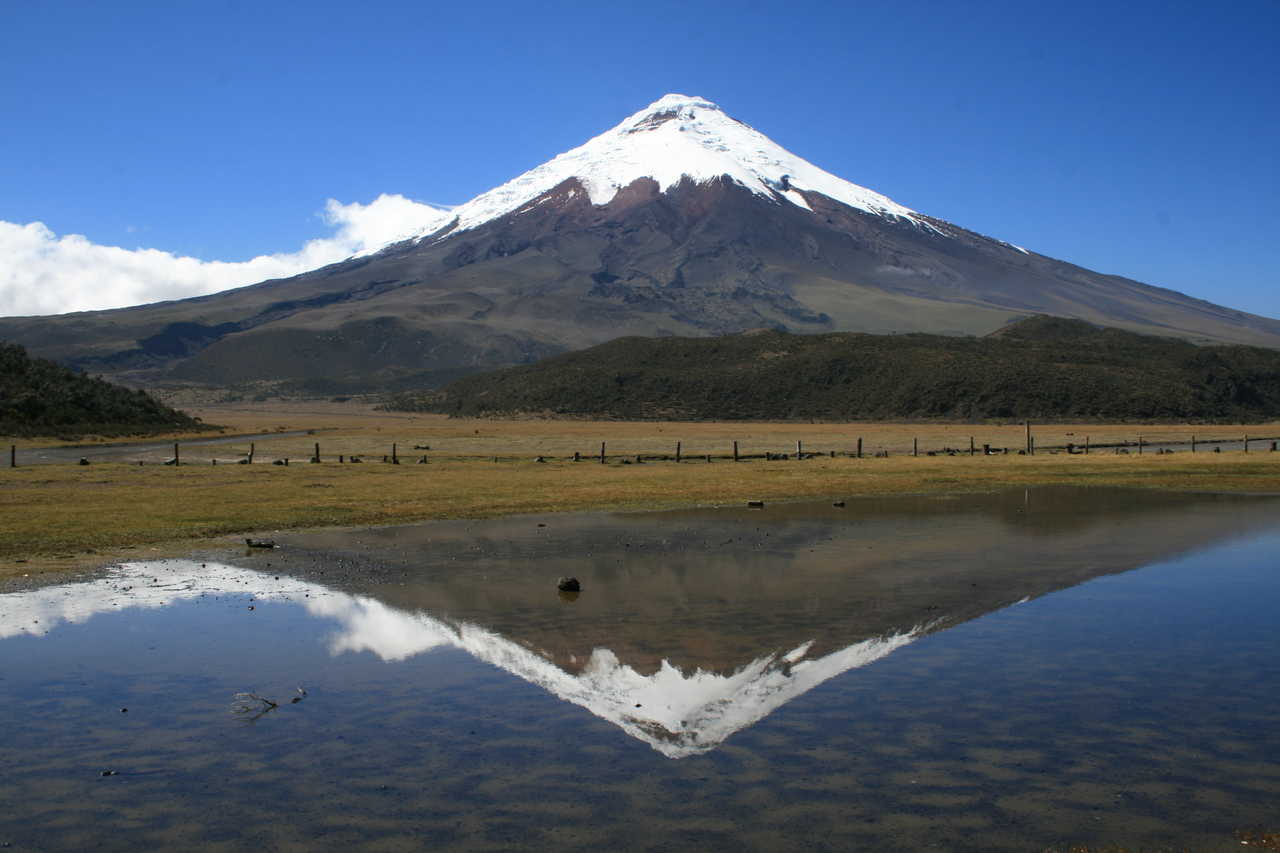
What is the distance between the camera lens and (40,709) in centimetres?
1069

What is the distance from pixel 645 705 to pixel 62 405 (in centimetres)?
7269

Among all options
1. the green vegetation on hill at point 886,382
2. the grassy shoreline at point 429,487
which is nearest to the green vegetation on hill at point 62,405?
the grassy shoreline at point 429,487

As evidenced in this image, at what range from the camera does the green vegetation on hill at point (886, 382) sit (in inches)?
4911

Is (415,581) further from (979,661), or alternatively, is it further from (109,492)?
(109,492)

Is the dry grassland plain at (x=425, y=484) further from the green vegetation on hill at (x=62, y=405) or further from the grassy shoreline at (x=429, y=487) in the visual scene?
the green vegetation on hill at (x=62, y=405)

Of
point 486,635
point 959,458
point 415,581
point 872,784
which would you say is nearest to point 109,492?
point 415,581

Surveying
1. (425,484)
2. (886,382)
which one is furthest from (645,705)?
(886,382)

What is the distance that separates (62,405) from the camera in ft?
235

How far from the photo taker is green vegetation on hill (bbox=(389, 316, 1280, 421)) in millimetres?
124750

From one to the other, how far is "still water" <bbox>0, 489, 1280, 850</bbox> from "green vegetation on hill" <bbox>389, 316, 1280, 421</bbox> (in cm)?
11013

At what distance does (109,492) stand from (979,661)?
2912cm

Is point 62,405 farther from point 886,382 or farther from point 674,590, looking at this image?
point 886,382

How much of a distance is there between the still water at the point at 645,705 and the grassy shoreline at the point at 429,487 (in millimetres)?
5010

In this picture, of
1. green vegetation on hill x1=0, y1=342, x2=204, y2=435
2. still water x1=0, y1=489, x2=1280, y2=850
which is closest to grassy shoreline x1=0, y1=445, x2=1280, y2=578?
still water x1=0, y1=489, x2=1280, y2=850
